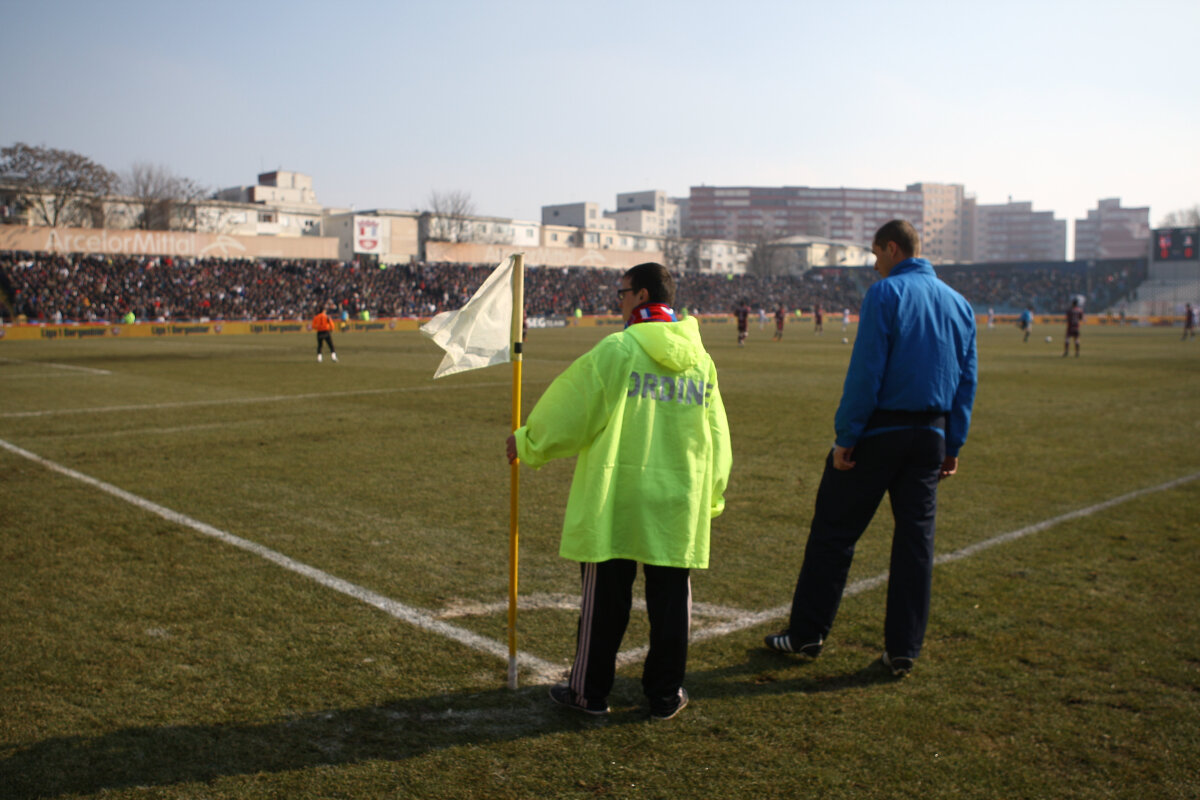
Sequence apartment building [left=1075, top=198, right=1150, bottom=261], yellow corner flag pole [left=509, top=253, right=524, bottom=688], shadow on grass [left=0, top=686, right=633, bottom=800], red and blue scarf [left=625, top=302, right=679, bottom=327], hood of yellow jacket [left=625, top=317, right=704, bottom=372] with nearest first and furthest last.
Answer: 1. shadow on grass [left=0, top=686, right=633, bottom=800]
2. hood of yellow jacket [left=625, top=317, right=704, bottom=372]
3. red and blue scarf [left=625, top=302, right=679, bottom=327]
4. yellow corner flag pole [left=509, top=253, right=524, bottom=688]
5. apartment building [left=1075, top=198, right=1150, bottom=261]

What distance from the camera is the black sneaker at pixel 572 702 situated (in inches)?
146

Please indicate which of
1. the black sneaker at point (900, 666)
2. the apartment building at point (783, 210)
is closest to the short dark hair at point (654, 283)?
the black sneaker at point (900, 666)

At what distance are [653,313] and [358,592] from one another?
9.49ft

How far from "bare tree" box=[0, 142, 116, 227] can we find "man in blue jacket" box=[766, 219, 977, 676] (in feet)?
213

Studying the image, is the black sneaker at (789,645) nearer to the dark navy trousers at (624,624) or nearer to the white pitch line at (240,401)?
the dark navy trousers at (624,624)

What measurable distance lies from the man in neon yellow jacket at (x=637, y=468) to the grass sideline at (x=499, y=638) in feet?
1.26

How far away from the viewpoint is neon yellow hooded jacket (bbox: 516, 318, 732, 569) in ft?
11.4

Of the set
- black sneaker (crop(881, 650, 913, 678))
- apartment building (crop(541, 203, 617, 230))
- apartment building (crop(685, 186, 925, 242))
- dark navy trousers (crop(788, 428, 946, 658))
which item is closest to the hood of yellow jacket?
dark navy trousers (crop(788, 428, 946, 658))

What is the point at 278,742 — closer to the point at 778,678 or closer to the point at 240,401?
the point at 778,678

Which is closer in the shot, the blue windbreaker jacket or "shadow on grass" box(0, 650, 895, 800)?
"shadow on grass" box(0, 650, 895, 800)

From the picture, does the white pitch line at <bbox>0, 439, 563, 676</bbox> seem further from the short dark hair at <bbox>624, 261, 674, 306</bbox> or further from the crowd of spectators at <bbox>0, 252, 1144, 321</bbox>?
the crowd of spectators at <bbox>0, 252, 1144, 321</bbox>

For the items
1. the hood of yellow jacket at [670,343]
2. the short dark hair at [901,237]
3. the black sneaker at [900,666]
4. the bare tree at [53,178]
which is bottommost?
the black sneaker at [900,666]

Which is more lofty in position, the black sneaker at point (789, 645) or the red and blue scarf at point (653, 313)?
the red and blue scarf at point (653, 313)

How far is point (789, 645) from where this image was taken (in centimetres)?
432
